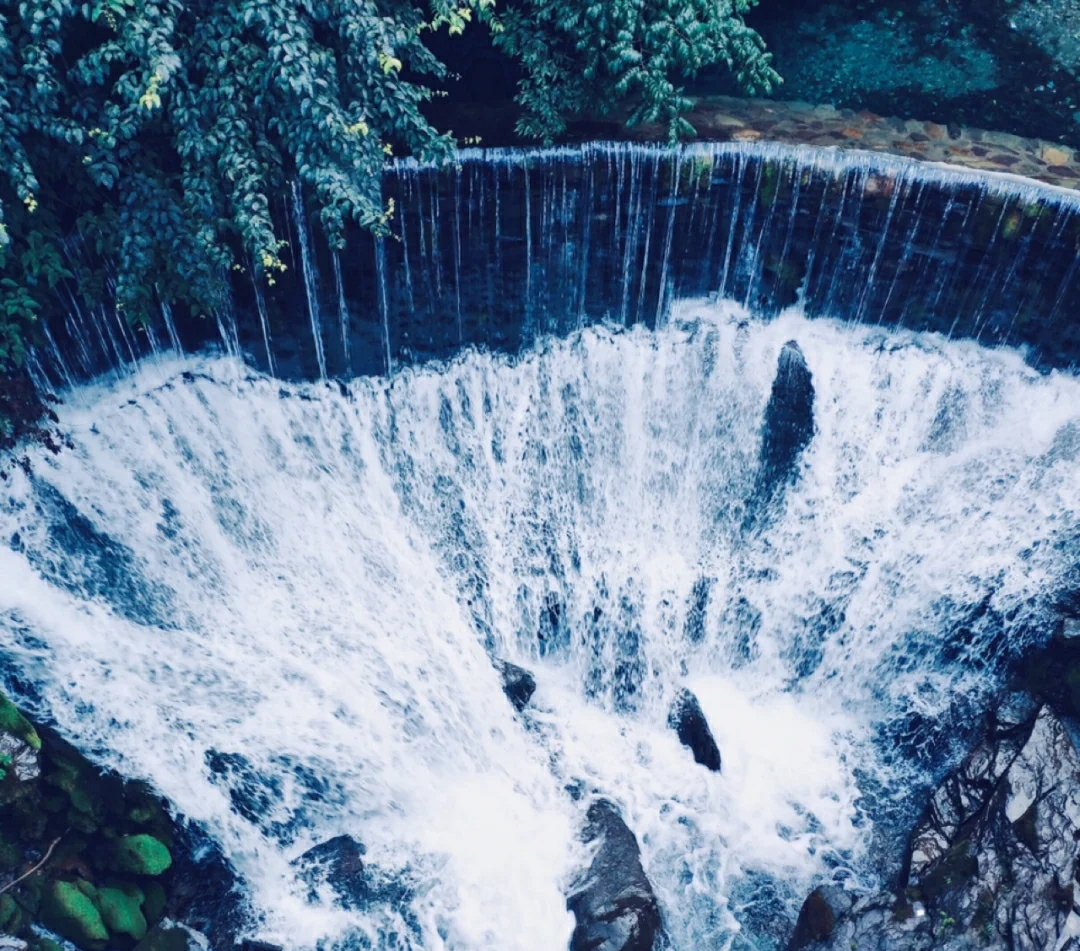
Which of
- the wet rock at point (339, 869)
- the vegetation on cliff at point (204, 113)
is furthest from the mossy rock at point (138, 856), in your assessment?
the vegetation on cliff at point (204, 113)

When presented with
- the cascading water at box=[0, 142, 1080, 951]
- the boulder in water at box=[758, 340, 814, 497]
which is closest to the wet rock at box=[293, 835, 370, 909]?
the cascading water at box=[0, 142, 1080, 951]

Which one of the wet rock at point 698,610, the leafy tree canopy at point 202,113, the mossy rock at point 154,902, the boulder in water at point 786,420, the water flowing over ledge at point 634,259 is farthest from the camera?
the wet rock at point 698,610

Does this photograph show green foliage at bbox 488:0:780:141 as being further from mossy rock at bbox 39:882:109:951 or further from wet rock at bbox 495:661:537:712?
mossy rock at bbox 39:882:109:951

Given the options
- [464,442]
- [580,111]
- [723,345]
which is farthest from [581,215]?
[464,442]

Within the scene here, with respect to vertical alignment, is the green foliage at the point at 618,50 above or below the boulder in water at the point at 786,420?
above

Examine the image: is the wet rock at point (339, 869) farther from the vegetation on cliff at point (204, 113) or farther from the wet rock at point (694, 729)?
the vegetation on cliff at point (204, 113)

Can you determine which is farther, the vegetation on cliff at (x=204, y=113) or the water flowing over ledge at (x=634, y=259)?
the water flowing over ledge at (x=634, y=259)
